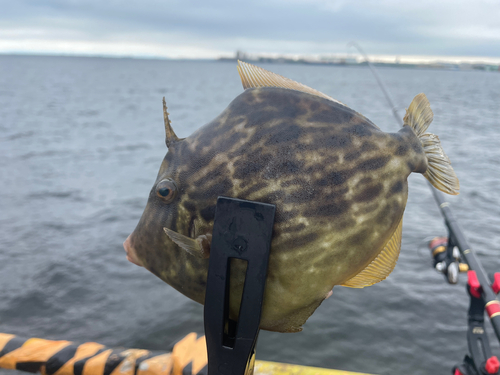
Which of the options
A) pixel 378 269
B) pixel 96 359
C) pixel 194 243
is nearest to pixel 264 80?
pixel 194 243

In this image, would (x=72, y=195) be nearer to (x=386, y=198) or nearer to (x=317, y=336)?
(x=317, y=336)

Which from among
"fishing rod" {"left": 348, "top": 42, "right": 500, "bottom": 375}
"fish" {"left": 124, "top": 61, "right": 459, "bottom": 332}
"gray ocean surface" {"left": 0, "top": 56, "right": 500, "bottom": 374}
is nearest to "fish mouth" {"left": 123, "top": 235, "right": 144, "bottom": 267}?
"fish" {"left": 124, "top": 61, "right": 459, "bottom": 332}

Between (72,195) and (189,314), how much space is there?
8.15 m

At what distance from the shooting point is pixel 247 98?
48.6 inches

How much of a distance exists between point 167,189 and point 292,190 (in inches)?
16.4

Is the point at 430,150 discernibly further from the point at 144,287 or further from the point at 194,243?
the point at 144,287

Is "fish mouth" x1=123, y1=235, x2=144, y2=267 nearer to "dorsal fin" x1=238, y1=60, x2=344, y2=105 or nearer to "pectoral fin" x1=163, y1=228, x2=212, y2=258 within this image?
"pectoral fin" x1=163, y1=228, x2=212, y2=258

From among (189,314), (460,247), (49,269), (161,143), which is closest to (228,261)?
(460,247)

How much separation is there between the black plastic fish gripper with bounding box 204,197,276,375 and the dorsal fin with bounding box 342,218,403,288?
1.14 ft

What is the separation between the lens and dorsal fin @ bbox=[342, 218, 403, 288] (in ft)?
4.07

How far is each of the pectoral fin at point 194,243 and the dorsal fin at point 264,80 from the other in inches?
21.7

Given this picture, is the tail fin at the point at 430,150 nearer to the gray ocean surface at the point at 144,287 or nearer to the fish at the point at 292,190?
the fish at the point at 292,190

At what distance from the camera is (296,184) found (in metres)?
1.07

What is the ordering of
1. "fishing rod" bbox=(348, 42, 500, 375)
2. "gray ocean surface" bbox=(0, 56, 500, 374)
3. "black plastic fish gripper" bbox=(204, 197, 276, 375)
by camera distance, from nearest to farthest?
"black plastic fish gripper" bbox=(204, 197, 276, 375) → "fishing rod" bbox=(348, 42, 500, 375) → "gray ocean surface" bbox=(0, 56, 500, 374)
